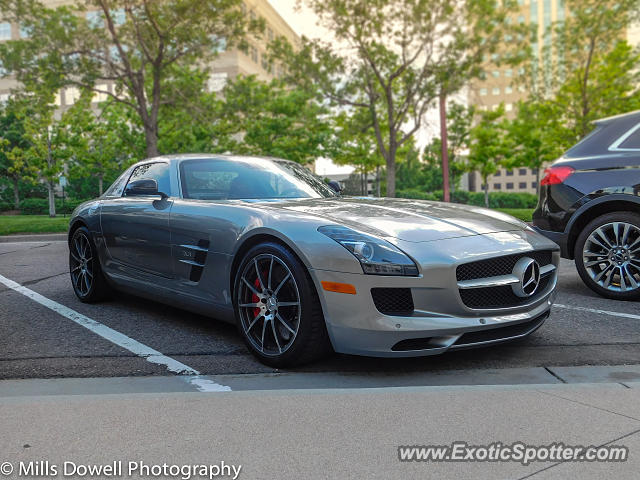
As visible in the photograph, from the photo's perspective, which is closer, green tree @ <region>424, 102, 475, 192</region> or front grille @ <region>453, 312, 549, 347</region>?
front grille @ <region>453, 312, 549, 347</region>

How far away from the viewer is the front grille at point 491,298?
10.9 feet

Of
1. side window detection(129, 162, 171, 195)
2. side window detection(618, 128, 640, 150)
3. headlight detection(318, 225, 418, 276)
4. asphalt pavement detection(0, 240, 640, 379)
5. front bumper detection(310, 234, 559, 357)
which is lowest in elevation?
asphalt pavement detection(0, 240, 640, 379)

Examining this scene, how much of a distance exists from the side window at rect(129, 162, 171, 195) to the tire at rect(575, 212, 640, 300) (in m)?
3.81

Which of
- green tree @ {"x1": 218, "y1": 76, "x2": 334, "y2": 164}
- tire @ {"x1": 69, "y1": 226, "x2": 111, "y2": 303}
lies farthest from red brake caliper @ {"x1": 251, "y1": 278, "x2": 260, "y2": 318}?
green tree @ {"x1": 218, "y1": 76, "x2": 334, "y2": 164}

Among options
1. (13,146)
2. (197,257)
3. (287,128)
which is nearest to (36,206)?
(13,146)

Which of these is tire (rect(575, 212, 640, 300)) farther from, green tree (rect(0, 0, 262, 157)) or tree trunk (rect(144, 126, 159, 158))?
tree trunk (rect(144, 126, 159, 158))

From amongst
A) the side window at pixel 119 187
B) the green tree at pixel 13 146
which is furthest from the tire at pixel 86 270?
the green tree at pixel 13 146

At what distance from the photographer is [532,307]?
3.62 meters

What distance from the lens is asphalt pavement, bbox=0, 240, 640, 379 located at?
3617 millimetres

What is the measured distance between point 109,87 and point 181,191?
5848 centimetres

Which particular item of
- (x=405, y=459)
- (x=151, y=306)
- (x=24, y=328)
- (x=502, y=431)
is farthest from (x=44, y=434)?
(x=151, y=306)

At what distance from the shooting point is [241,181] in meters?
4.71

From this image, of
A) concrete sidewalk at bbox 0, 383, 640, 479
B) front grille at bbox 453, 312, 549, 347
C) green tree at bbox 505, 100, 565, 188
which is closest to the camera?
concrete sidewalk at bbox 0, 383, 640, 479

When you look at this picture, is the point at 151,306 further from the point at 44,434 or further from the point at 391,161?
the point at 391,161
